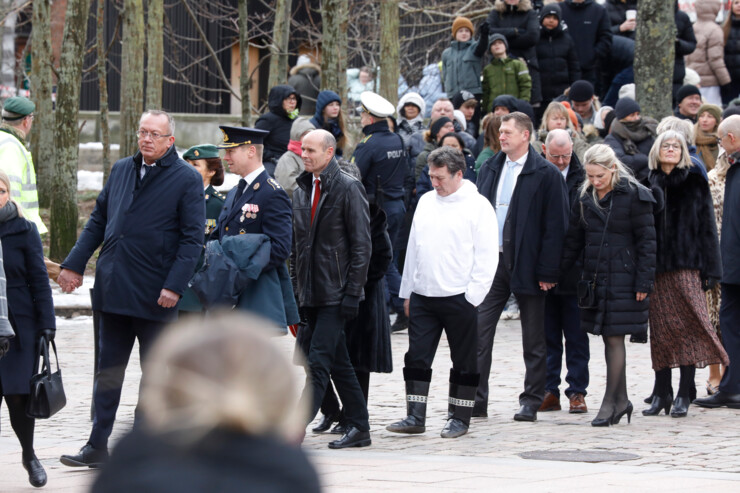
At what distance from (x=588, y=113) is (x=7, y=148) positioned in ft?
27.9

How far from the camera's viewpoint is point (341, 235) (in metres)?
8.32

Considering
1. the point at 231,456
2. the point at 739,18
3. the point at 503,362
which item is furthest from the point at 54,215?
the point at 231,456

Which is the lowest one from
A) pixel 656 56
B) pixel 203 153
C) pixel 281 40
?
pixel 203 153

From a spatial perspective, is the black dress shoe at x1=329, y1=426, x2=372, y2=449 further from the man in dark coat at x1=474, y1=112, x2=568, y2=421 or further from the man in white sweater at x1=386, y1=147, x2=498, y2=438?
the man in dark coat at x1=474, y1=112, x2=568, y2=421

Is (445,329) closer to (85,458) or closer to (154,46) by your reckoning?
(85,458)

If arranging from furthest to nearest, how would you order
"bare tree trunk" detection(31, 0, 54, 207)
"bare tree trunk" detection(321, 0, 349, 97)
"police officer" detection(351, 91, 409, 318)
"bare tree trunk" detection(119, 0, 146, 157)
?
1. "bare tree trunk" detection(31, 0, 54, 207)
2. "bare tree trunk" detection(119, 0, 146, 157)
3. "bare tree trunk" detection(321, 0, 349, 97)
4. "police officer" detection(351, 91, 409, 318)

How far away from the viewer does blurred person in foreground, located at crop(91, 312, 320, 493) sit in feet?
8.16

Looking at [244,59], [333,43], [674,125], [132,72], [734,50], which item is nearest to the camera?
[674,125]

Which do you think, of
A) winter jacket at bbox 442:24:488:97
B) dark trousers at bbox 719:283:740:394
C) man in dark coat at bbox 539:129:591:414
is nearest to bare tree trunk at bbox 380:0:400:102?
winter jacket at bbox 442:24:488:97

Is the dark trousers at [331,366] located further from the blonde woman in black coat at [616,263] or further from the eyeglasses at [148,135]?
the blonde woman in black coat at [616,263]

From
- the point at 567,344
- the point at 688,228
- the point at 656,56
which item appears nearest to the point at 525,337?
the point at 567,344

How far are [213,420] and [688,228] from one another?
770cm

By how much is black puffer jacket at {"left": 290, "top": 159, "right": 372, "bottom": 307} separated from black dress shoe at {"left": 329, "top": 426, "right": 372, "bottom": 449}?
85cm

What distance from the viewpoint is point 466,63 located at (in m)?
18.5
